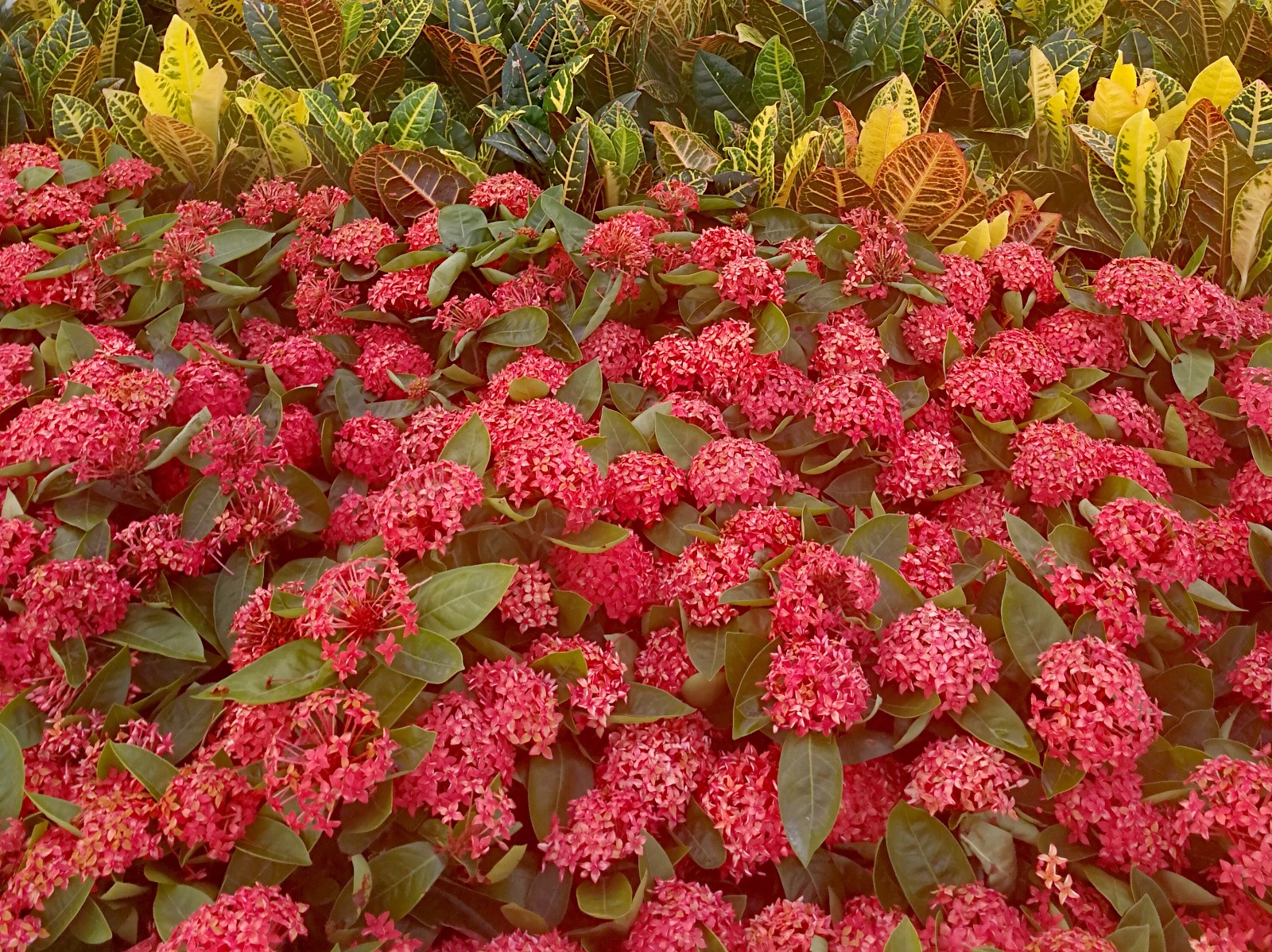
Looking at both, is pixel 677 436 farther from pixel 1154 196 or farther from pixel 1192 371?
pixel 1154 196

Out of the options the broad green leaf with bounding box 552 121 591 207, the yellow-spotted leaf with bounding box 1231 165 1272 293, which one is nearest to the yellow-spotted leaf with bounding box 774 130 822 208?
the broad green leaf with bounding box 552 121 591 207

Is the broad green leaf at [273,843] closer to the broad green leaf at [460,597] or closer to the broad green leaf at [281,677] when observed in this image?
the broad green leaf at [281,677]

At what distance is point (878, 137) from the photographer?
1.94 meters

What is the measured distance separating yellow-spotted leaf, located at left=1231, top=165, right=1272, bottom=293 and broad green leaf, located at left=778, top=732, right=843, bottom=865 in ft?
4.52

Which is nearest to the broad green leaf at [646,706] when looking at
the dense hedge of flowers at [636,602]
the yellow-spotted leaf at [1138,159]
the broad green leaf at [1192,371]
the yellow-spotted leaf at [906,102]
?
the dense hedge of flowers at [636,602]

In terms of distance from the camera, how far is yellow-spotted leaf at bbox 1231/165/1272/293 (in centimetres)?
176

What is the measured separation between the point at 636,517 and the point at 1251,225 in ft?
4.44

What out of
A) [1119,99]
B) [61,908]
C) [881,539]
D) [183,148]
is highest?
[1119,99]

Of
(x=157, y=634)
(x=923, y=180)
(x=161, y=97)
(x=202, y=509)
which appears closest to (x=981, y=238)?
(x=923, y=180)

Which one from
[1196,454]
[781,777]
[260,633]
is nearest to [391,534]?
[260,633]

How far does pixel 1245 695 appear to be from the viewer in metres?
1.22

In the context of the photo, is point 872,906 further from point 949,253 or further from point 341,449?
point 949,253

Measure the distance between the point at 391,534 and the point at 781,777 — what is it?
52 cm

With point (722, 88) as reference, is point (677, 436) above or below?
below
